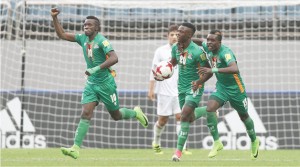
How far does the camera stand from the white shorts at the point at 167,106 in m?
14.5

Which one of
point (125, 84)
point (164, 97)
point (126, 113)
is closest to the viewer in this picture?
point (126, 113)

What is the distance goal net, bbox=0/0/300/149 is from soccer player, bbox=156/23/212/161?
4.98 m

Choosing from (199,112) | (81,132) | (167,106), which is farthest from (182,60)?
(167,106)

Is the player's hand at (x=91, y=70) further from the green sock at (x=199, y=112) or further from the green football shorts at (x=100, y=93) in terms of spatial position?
the green sock at (x=199, y=112)

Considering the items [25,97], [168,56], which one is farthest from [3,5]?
[168,56]

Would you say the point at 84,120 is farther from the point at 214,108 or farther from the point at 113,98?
the point at 214,108

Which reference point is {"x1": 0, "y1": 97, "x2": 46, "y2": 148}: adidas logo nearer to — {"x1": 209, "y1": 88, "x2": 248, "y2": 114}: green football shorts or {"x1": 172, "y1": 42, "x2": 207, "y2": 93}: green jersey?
{"x1": 172, "y1": 42, "x2": 207, "y2": 93}: green jersey

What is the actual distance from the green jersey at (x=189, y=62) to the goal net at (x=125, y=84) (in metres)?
4.95

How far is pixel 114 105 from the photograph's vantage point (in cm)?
1195

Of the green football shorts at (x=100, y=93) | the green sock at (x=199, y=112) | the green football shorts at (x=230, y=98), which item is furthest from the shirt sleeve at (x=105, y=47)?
the green sock at (x=199, y=112)

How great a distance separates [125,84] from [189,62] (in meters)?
6.20

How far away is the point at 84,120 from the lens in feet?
36.6

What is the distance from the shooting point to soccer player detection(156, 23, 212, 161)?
11469mm

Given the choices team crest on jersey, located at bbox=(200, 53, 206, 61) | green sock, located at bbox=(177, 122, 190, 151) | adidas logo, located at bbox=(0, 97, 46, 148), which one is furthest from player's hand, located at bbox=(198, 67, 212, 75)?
adidas logo, located at bbox=(0, 97, 46, 148)
